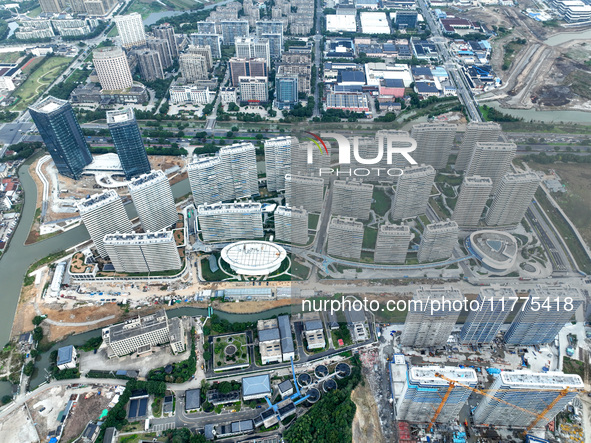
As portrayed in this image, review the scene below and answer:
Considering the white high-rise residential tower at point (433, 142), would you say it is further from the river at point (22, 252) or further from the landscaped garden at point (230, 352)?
the landscaped garden at point (230, 352)

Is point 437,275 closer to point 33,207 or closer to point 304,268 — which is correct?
point 304,268

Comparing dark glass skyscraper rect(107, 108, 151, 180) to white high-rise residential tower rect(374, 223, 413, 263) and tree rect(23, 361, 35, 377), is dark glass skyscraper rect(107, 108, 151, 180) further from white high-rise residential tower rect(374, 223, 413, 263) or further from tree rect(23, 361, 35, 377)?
white high-rise residential tower rect(374, 223, 413, 263)

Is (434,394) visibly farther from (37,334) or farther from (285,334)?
(37,334)

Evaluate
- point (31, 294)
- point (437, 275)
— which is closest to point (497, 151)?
point (437, 275)

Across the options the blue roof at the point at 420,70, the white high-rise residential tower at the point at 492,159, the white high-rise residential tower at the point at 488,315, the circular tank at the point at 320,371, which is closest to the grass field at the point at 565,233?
the white high-rise residential tower at the point at 492,159

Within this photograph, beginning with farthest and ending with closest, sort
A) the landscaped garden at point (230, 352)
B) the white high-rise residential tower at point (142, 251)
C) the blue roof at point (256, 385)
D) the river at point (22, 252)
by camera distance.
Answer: the river at point (22, 252) < the white high-rise residential tower at point (142, 251) < the landscaped garden at point (230, 352) < the blue roof at point (256, 385)

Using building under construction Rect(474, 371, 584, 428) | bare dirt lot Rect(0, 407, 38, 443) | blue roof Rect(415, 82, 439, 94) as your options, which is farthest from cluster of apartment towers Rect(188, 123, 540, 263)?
bare dirt lot Rect(0, 407, 38, 443)
